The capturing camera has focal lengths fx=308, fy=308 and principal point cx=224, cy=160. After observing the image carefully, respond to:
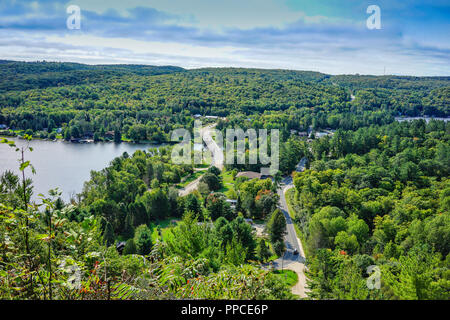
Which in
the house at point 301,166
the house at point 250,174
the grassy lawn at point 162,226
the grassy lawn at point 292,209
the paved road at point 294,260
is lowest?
the paved road at point 294,260

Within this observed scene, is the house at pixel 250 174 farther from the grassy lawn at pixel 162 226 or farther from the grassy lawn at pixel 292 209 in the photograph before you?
the grassy lawn at pixel 162 226

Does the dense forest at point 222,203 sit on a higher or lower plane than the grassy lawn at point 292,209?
higher

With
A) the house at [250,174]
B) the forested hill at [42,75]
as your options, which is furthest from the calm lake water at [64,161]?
the forested hill at [42,75]

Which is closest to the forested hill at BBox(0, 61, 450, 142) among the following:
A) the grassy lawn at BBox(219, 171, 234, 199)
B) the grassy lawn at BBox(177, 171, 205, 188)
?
the grassy lawn at BBox(177, 171, 205, 188)

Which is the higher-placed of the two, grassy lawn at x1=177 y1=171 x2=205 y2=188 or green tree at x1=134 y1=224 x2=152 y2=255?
grassy lawn at x1=177 y1=171 x2=205 y2=188

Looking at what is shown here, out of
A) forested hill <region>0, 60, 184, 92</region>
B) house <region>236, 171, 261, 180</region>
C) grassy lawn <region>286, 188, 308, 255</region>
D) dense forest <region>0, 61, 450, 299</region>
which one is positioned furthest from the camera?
forested hill <region>0, 60, 184, 92</region>

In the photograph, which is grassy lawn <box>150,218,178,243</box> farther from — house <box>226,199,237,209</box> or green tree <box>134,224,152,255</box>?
house <box>226,199,237,209</box>
